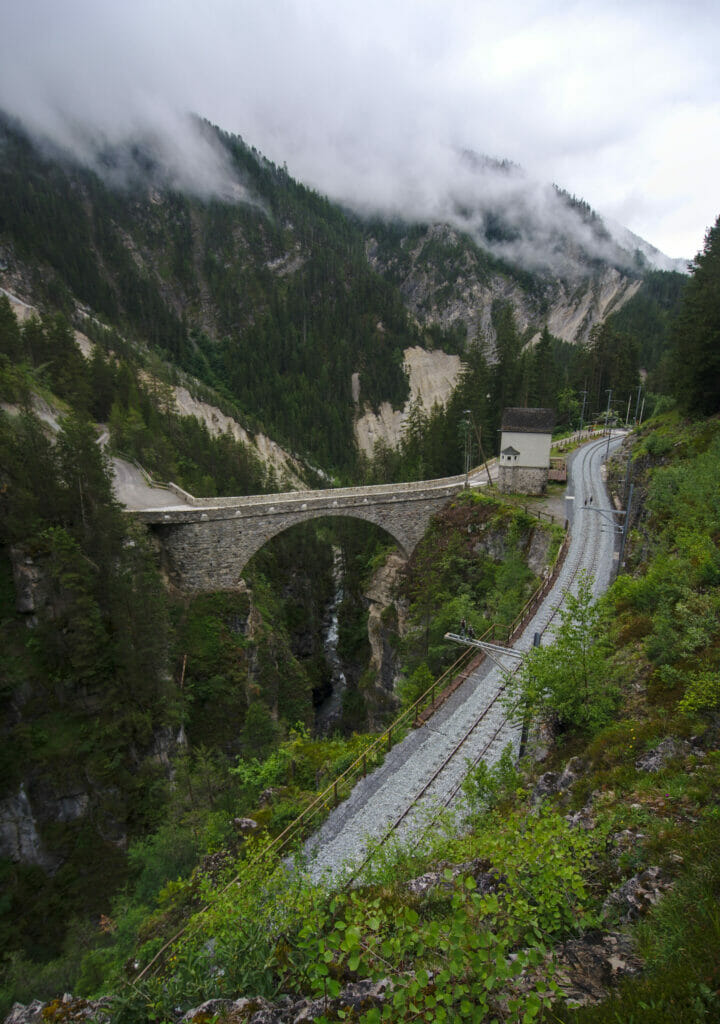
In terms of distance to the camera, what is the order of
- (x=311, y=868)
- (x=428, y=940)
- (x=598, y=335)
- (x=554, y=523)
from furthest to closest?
(x=598, y=335) < (x=554, y=523) < (x=311, y=868) < (x=428, y=940)

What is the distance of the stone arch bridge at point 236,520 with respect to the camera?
31922mm

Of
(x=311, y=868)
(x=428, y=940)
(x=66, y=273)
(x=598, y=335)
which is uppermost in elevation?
(x=66, y=273)

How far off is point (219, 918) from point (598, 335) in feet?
249

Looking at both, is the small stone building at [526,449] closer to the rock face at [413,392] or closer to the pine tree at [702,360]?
the pine tree at [702,360]

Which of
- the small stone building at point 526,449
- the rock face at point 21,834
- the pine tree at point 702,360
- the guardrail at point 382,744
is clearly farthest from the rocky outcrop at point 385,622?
the pine tree at point 702,360

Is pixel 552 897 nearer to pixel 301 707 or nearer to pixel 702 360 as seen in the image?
pixel 702 360

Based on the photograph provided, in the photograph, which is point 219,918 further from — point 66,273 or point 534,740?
point 66,273

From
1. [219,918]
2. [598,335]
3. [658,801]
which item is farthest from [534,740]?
[598,335]

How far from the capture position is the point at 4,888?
18812mm

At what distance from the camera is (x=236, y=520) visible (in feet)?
108

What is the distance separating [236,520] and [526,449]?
22.5 m

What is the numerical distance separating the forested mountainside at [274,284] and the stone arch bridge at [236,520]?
4982 cm

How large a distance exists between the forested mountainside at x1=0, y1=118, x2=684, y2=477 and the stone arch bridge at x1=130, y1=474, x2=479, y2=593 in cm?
4982

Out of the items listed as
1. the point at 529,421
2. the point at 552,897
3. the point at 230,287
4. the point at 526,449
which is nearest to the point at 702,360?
the point at 529,421
